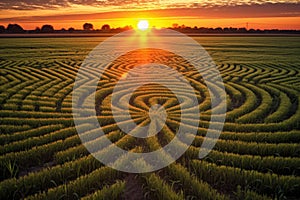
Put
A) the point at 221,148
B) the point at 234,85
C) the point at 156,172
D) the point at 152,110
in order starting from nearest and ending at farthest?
the point at 156,172, the point at 221,148, the point at 152,110, the point at 234,85

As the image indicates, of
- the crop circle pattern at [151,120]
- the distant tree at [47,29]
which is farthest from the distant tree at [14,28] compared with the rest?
the crop circle pattern at [151,120]

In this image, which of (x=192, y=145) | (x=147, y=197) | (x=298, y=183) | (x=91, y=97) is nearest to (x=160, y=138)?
(x=192, y=145)

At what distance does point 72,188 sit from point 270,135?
4.86 metres

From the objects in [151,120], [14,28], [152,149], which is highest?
[14,28]

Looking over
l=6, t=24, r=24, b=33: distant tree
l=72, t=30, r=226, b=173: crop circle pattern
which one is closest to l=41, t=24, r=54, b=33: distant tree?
l=6, t=24, r=24, b=33: distant tree

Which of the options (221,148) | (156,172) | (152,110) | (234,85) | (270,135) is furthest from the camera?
(234,85)

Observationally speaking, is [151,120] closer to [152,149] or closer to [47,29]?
[152,149]

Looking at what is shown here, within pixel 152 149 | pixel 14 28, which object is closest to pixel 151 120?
pixel 152 149

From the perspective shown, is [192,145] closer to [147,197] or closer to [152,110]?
[147,197]

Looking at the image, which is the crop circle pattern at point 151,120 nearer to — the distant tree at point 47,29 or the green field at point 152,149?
the green field at point 152,149

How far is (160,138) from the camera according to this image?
6.95 metres

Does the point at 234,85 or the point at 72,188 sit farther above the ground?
the point at 234,85

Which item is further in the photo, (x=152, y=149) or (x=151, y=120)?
(x=151, y=120)

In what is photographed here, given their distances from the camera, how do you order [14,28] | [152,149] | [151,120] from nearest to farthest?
[152,149], [151,120], [14,28]
